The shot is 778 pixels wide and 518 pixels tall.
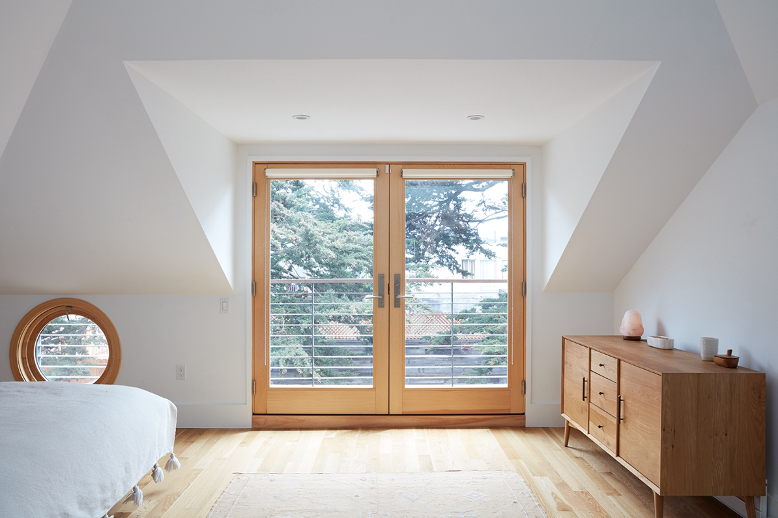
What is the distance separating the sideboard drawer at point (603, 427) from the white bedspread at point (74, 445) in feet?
7.54

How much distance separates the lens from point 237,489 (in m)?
2.86

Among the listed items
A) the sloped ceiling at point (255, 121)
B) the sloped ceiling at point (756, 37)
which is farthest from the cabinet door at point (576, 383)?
the sloped ceiling at point (756, 37)

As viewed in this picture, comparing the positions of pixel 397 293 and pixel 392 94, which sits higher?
pixel 392 94

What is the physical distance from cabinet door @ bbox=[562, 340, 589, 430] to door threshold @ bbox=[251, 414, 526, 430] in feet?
1.98

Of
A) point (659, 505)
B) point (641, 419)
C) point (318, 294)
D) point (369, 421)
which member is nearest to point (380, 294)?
point (318, 294)

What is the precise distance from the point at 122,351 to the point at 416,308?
213 cm

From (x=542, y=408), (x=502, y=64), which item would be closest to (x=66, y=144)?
(x=502, y=64)

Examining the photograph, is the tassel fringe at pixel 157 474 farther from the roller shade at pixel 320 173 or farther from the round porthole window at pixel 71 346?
the roller shade at pixel 320 173

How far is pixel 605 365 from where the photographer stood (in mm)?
3008

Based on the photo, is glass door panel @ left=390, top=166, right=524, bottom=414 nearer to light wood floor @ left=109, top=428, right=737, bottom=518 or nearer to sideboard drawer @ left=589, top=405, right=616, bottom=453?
light wood floor @ left=109, top=428, right=737, bottom=518

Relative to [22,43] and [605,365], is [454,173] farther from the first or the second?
[22,43]

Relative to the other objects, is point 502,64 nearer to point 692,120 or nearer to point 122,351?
point 692,120

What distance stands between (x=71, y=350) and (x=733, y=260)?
14.0ft

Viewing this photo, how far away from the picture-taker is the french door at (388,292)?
13.2ft
